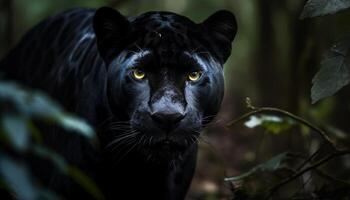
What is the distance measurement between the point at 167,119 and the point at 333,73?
82 centimetres

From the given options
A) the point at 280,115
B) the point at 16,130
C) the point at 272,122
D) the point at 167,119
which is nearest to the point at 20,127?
the point at 16,130

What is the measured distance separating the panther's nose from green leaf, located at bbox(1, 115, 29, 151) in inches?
69.8

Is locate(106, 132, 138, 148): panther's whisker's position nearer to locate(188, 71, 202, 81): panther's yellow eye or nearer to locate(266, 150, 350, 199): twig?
locate(188, 71, 202, 81): panther's yellow eye

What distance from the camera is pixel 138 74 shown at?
13.8 feet

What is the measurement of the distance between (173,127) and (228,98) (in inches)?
328

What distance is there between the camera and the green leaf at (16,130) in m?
2.08

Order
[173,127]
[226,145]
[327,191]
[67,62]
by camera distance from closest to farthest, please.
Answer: [173,127], [327,191], [67,62], [226,145]

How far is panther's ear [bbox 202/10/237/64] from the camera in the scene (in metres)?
4.55

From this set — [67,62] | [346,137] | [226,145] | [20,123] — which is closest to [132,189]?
[67,62]

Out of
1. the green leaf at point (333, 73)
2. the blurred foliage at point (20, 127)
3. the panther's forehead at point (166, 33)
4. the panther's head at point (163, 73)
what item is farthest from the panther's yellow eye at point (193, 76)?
the blurred foliage at point (20, 127)

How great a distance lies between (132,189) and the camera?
456 cm

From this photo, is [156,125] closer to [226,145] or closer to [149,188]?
[149,188]

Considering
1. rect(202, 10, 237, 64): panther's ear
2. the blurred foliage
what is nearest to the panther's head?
rect(202, 10, 237, 64): panther's ear

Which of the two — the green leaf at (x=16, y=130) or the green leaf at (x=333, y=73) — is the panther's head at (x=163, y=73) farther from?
the green leaf at (x=16, y=130)
